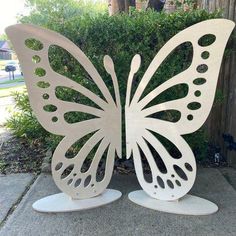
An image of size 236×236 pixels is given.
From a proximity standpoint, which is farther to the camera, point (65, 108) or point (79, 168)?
point (79, 168)

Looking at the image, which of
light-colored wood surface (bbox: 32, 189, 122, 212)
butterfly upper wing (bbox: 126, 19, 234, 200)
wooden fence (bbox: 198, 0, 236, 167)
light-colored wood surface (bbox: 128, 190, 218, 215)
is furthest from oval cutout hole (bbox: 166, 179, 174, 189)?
wooden fence (bbox: 198, 0, 236, 167)

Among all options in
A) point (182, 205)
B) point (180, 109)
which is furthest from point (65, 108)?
point (182, 205)

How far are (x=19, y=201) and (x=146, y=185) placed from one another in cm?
122

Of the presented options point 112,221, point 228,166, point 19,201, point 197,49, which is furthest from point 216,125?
point 19,201

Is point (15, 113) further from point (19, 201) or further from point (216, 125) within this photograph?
point (216, 125)

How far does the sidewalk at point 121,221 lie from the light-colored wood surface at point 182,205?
0.15 ft

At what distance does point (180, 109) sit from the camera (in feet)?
9.99

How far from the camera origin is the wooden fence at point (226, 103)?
408cm

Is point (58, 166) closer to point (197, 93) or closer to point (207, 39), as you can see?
point (197, 93)

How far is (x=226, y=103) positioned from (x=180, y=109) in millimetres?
1450

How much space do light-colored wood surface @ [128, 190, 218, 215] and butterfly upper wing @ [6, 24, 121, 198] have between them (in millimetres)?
386

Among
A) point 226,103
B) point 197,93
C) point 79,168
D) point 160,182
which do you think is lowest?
point 160,182

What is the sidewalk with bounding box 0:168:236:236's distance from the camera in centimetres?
272

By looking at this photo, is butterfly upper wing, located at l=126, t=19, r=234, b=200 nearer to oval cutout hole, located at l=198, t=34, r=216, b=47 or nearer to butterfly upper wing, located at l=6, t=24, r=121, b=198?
butterfly upper wing, located at l=6, t=24, r=121, b=198
